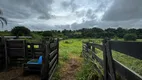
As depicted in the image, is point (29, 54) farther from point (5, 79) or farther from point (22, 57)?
point (5, 79)

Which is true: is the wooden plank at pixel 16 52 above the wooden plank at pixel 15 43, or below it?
below

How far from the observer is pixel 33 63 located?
16.1 ft

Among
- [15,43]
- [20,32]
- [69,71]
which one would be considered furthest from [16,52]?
[20,32]

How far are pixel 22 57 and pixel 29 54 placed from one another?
0.50 metres

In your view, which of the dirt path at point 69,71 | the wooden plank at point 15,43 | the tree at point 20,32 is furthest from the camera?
the tree at point 20,32

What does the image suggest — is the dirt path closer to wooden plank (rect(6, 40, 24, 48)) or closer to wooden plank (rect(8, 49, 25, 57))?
wooden plank (rect(8, 49, 25, 57))

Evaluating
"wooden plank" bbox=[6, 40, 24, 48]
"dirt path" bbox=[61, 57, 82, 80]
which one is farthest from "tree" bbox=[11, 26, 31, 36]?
"dirt path" bbox=[61, 57, 82, 80]

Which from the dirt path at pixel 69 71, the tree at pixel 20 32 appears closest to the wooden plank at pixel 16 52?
the dirt path at pixel 69 71

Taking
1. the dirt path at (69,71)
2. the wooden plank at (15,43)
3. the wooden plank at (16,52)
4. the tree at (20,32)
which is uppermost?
the tree at (20,32)

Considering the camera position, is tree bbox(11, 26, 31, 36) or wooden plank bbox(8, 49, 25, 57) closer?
wooden plank bbox(8, 49, 25, 57)

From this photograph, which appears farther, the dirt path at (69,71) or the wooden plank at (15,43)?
the wooden plank at (15,43)

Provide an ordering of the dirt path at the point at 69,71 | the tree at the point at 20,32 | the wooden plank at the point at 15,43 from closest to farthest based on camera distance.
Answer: the dirt path at the point at 69,71 < the wooden plank at the point at 15,43 < the tree at the point at 20,32

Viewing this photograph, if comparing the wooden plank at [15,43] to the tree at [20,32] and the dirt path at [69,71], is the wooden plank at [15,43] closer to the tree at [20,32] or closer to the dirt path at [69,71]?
the dirt path at [69,71]

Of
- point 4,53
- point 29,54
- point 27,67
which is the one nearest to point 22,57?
point 29,54
